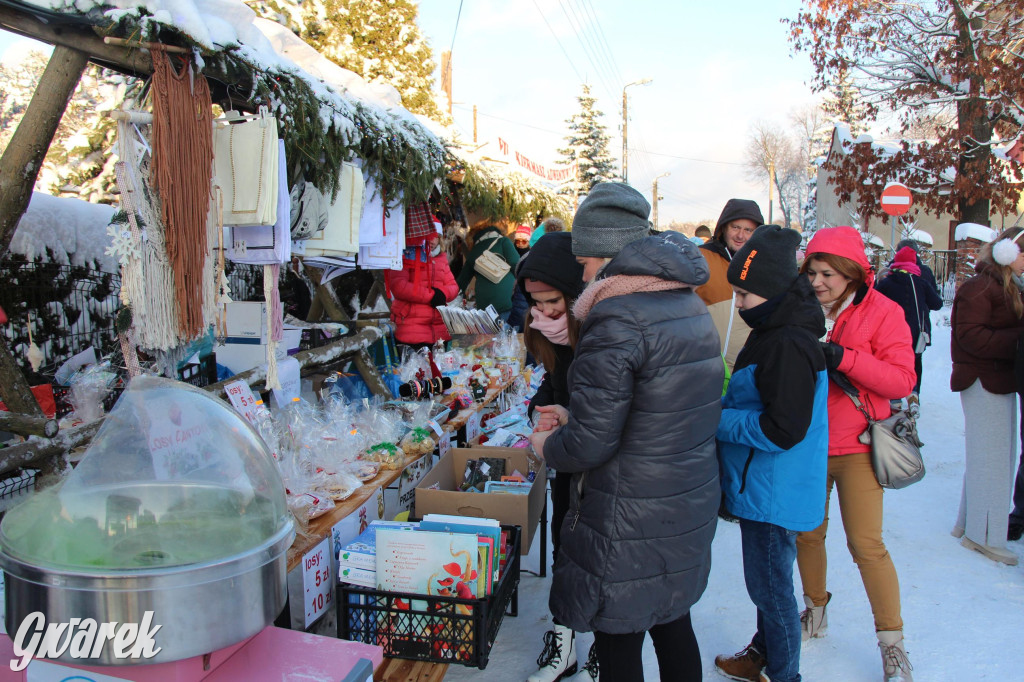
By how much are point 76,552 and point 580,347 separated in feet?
4.24

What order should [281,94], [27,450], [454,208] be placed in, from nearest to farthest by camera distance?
1. [27,450]
2. [281,94]
3. [454,208]

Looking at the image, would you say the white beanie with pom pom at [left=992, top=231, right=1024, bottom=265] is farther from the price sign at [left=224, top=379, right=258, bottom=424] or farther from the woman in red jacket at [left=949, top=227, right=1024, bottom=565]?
the price sign at [left=224, top=379, right=258, bottom=424]

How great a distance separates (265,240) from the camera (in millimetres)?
2807

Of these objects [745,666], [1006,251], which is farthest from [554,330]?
[1006,251]

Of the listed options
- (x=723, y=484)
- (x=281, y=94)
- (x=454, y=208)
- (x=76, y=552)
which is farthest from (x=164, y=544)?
(x=454, y=208)

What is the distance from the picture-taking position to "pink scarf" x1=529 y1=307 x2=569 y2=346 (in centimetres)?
245

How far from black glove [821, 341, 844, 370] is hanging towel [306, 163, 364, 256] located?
2.59 meters

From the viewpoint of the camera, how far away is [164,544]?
4.32 ft

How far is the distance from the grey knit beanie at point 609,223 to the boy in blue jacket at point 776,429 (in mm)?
486

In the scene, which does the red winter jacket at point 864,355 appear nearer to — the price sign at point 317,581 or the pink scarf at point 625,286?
the pink scarf at point 625,286

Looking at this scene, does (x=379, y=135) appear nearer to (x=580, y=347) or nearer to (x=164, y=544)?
(x=580, y=347)

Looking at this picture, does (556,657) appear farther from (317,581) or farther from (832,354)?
(832,354)

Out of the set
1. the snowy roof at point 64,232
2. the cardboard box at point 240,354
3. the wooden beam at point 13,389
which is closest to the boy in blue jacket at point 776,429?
the cardboard box at point 240,354

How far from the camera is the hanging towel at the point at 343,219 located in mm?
3566
